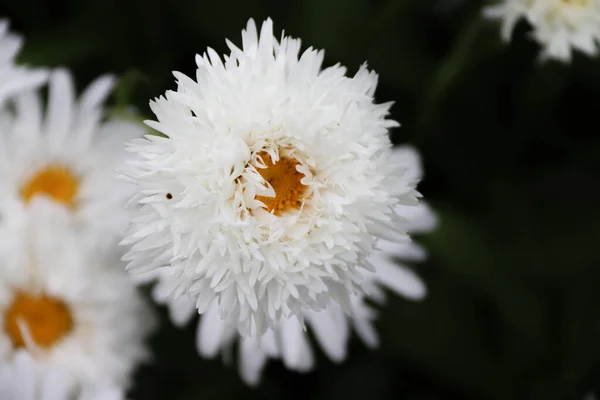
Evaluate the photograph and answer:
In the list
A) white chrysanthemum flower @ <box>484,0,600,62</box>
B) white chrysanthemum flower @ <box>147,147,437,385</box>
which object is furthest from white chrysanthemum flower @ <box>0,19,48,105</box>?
white chrysanthemum flower @ <box>484,0,600,62</box>

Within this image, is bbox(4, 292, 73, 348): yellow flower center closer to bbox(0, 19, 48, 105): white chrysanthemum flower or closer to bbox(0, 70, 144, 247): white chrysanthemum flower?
bbox(0, 70, 144, 247): white chrysanthemum flower

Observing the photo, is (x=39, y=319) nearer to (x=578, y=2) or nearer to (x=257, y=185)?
(x=257, y=185)

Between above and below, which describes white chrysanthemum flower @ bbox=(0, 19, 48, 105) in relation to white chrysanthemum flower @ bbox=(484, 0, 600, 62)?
below

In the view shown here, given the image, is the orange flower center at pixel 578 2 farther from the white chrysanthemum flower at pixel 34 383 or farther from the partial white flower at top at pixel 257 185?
the white chrysanthemum flower at pixel 34 383

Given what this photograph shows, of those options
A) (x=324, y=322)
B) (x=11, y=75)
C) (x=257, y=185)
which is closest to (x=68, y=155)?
(x=11, y=75)

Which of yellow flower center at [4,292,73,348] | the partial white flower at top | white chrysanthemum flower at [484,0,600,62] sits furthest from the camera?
yellow flower center at [4,292,73,348]
